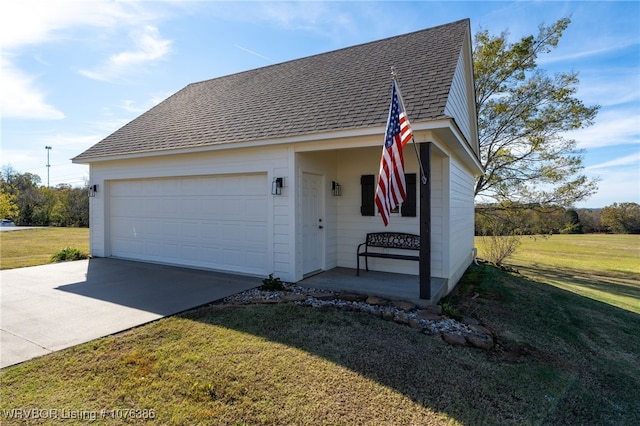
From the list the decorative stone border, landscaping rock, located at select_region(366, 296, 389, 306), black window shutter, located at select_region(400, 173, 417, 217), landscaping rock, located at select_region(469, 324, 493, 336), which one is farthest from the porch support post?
black window shutter, located at select_region(400, 173, 417, 217)

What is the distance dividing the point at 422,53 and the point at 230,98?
17.4 feet

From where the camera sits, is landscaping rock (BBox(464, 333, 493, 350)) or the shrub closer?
landscaping rock (BBox(464, 333, 493, 350))

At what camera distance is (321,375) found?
3188 mm

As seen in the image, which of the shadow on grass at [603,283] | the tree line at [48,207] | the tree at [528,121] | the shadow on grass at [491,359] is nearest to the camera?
the shadow on grass at [491,359]

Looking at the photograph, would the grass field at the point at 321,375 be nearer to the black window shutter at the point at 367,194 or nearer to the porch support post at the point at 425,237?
the porch support post at the point at 425,237

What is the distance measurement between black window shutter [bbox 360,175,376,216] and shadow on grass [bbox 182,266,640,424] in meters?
2.78

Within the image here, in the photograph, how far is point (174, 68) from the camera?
10062 millimetres

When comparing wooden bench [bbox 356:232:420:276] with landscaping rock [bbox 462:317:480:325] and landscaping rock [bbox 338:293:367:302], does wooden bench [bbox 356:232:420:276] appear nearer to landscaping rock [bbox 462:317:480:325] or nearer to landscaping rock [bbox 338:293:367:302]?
landscaping rock [bbox 338:293:367:302]

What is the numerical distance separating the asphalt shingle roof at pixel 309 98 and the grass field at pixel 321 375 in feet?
11.0

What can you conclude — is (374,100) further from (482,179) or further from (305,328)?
(482,179)

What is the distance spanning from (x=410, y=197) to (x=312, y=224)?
2135mm

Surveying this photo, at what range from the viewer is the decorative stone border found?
13.9 ft

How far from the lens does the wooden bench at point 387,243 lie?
685 centimetres

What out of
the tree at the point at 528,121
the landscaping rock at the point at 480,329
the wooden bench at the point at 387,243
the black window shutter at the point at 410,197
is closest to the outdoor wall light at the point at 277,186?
the wooden bench at the point at 387,243
